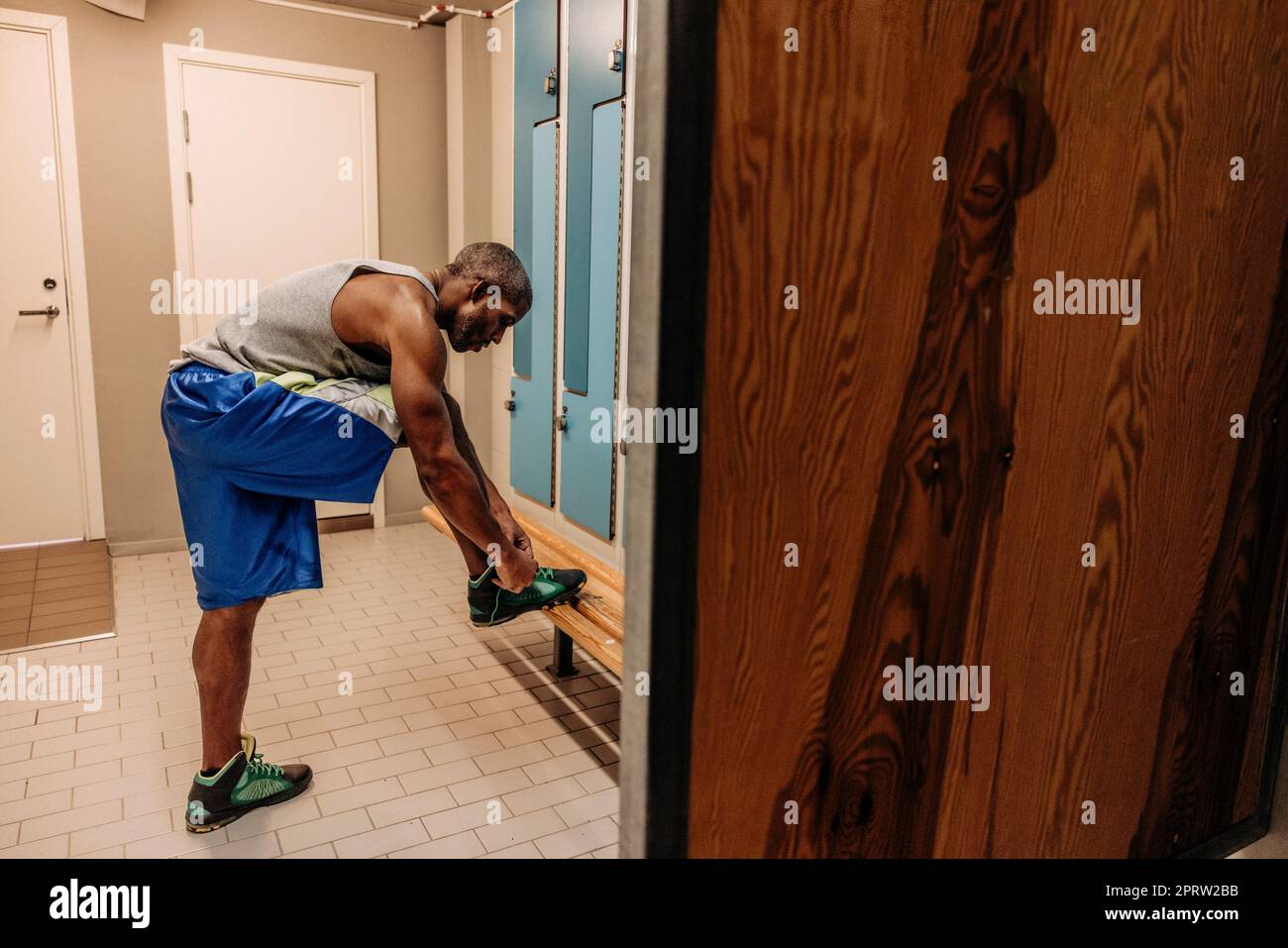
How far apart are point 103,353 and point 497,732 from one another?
3.08 m

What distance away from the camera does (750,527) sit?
111 centimetres

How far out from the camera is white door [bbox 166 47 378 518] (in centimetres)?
455

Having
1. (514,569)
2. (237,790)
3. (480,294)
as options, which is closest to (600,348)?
(480,294)

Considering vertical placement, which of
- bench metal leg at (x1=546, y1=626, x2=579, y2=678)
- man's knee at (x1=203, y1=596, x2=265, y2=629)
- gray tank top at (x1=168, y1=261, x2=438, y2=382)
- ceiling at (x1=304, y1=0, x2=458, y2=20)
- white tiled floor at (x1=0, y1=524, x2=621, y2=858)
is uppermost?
ceiling at (x1=304, y1=0, x2=458, y2=20)

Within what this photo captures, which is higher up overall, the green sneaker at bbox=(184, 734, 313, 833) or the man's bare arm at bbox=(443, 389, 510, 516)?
the man's bare arm at bbox=(443, 389, 510, 516)

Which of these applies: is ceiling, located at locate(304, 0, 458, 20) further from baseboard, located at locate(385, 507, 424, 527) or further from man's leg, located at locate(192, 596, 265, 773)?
man's leg, located at locate(192, 596, 265, 773)

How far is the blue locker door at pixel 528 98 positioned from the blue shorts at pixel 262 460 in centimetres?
193

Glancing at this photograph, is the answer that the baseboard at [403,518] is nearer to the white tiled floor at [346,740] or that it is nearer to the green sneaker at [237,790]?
the white tiled floor at [346,740]

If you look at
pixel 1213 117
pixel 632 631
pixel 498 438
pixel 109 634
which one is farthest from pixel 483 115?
pixel 632 631

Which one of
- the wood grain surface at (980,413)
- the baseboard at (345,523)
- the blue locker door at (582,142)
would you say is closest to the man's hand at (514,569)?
the blue locker door at (582,142)

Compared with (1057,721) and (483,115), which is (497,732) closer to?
(1057,721)

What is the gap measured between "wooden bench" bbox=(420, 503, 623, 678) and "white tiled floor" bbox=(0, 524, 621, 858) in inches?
5.6

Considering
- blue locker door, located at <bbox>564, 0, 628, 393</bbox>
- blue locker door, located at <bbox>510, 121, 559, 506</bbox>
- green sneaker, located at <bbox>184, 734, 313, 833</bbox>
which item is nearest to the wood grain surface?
green sneaker, located at <bbox>184, 734, 313, 833</bbox>

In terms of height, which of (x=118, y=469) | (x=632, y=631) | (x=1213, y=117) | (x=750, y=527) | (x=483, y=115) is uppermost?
(x=483, y=115)
